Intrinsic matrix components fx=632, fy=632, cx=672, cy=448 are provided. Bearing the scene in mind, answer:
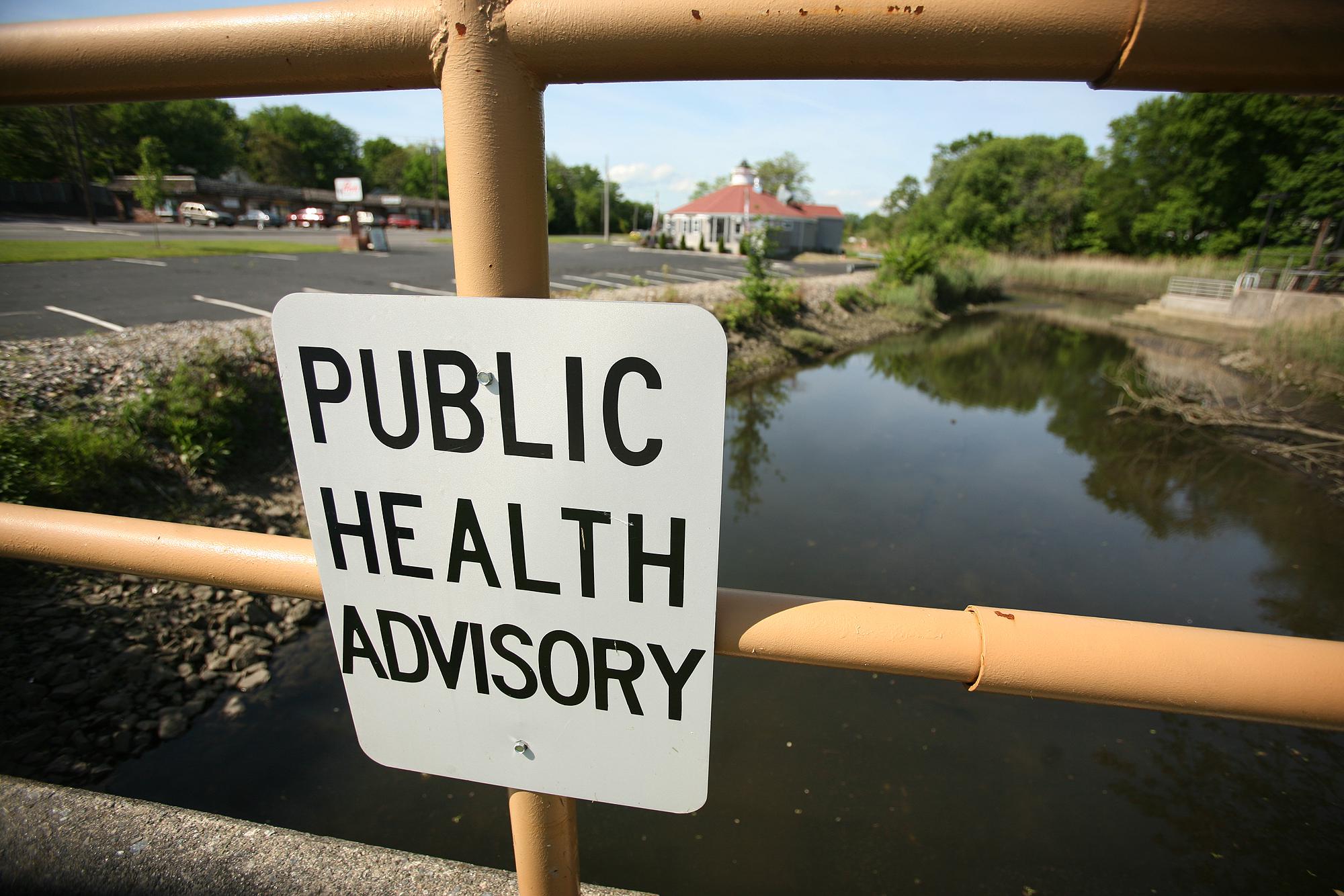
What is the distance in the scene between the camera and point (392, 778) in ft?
12.0

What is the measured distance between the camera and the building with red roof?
134 feet

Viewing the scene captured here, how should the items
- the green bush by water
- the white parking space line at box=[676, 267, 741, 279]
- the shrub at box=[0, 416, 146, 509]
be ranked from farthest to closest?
the white parking space line at box=[676, 267, 741, 279], the green bush by water, the shrub at box=[0, 416, 146, 509]

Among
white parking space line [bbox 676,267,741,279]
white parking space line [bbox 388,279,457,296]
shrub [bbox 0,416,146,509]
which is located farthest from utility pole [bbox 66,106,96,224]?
white parking space line [bbox 676,267,741,279]

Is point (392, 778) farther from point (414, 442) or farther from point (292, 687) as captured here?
point (414, 442)

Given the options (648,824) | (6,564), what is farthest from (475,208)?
(6,564)

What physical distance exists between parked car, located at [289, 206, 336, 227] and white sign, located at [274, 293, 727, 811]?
4064 centimetres

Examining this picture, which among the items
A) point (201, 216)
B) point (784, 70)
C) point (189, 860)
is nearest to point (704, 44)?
point (784, 70)

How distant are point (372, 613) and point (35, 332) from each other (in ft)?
24.5

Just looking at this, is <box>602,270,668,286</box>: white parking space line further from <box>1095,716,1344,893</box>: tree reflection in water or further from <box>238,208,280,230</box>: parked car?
<box>238,208,280,230</box>: parked car

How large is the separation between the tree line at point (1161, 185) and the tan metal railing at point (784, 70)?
24.6 metres

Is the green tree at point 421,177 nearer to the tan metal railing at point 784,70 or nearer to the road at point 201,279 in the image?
the road at point 201,279

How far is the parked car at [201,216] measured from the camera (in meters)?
26.8

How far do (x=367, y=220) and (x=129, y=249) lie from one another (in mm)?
18796

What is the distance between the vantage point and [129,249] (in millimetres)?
13086
